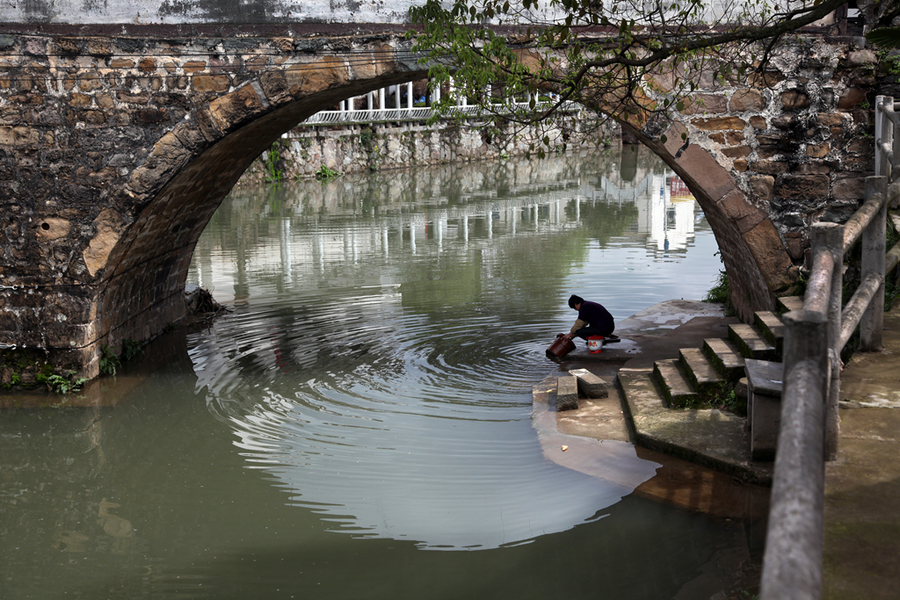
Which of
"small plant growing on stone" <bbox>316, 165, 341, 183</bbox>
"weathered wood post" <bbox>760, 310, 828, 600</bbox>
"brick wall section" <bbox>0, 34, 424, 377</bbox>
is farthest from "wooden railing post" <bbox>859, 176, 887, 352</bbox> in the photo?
"small plant growing on stone" <bbox>316, 165, 341, 183</bbox>

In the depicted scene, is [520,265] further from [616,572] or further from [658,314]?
[616,572]

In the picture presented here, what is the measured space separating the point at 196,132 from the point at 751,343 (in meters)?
5.09

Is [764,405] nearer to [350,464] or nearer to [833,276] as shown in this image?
[833,276]

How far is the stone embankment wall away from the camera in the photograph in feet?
97.0

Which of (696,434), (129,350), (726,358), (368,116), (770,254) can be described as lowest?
(129,350)

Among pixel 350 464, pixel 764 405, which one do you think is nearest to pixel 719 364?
pixel 764 405

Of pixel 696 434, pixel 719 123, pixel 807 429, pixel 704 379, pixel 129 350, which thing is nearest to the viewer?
pixel 807 429

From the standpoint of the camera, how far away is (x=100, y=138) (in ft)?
25.5

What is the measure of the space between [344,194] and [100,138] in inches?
708

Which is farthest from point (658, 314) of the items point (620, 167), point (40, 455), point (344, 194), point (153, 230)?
point (620, 167)

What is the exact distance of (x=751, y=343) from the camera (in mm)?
6016

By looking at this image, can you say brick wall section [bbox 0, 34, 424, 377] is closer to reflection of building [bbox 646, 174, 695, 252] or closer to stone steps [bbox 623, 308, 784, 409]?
stone steps [bbox 623, 308, 784, 409]

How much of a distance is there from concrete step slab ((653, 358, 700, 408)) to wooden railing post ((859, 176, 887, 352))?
4.57 ft

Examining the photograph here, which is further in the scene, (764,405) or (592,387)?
(592,387)
